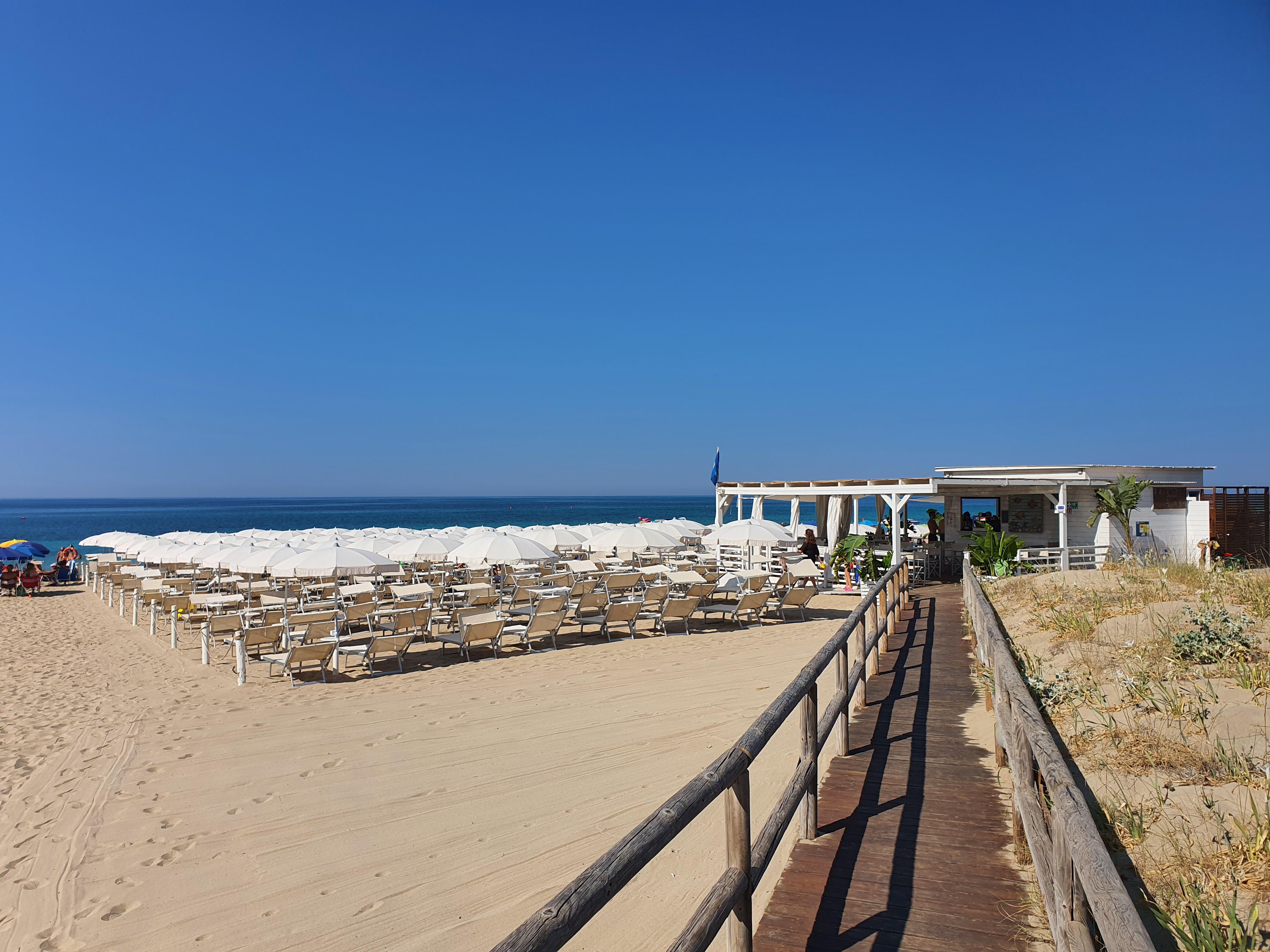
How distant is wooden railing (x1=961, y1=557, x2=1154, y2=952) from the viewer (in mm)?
1663

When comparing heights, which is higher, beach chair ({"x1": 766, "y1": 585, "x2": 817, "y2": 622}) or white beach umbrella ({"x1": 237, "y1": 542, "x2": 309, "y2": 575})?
white beach umbrella ({"x1": 237, "y1": 542, "x2": 309, "y2": 575})

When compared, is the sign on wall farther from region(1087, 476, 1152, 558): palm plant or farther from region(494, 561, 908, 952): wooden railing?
region(494, 561, 908, 952): wooden railing

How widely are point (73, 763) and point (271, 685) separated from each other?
121 inches

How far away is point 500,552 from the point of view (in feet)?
49.2

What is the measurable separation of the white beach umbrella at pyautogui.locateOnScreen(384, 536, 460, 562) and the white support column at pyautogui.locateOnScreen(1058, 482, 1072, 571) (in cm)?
1358

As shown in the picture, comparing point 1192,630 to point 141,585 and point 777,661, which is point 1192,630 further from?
point 141,585

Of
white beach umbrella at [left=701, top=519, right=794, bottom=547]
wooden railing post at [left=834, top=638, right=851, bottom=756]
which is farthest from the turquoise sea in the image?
wooden railing post at [left=834, top=638, right=851, bottom=756]

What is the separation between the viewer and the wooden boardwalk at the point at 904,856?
9.04 ft

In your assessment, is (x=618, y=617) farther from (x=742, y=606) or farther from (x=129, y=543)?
(x=129, y=543)

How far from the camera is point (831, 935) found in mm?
2771

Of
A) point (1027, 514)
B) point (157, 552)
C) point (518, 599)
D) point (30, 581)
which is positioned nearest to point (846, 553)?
point (1027, 514)

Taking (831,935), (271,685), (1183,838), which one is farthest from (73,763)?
(1183,838)

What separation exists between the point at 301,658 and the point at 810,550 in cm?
1344

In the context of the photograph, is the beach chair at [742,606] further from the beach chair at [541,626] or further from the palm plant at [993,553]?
the palm plant at [993,553]
